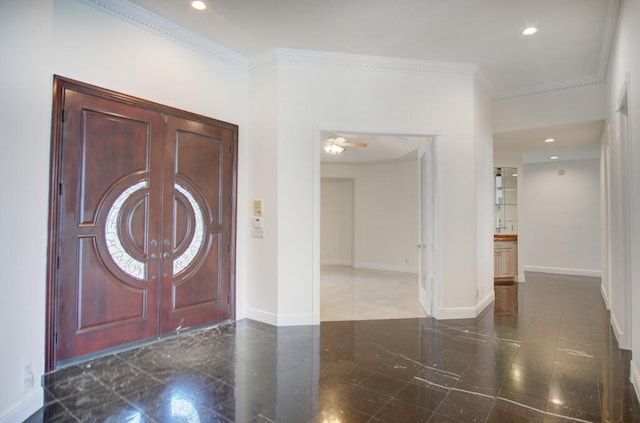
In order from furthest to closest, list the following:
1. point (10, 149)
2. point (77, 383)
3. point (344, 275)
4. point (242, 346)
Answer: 1. point (344, 275)
2. point (242, 346)
3. point (77, 383)
4. point (10, 149)

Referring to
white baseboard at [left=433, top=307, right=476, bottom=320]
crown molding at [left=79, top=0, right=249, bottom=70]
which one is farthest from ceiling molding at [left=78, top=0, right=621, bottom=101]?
white baseboard at [left=433, top=307, right=476, bottom=320]

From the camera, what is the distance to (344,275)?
7.77 metres

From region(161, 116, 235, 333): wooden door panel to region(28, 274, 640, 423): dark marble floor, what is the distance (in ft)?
1.04

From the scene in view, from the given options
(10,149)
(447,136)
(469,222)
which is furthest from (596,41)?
(10,149)

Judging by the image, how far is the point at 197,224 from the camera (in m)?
Result: 3.78

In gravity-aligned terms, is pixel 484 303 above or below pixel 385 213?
below

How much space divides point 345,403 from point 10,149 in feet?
9.02

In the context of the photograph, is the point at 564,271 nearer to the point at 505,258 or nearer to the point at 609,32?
the point at 505,258

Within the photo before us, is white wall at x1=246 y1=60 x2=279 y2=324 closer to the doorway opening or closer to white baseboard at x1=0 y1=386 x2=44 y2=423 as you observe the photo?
the doorway opening

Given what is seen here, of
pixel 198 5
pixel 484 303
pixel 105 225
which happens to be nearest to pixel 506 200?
pixel 484 303

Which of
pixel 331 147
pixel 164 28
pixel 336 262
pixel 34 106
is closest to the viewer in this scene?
pixel 34 106

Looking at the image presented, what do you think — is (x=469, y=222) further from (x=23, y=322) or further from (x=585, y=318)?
(x=23, y=322)

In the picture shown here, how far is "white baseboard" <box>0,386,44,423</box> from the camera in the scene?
2.03 metres

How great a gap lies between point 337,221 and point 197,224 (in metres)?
6.33
